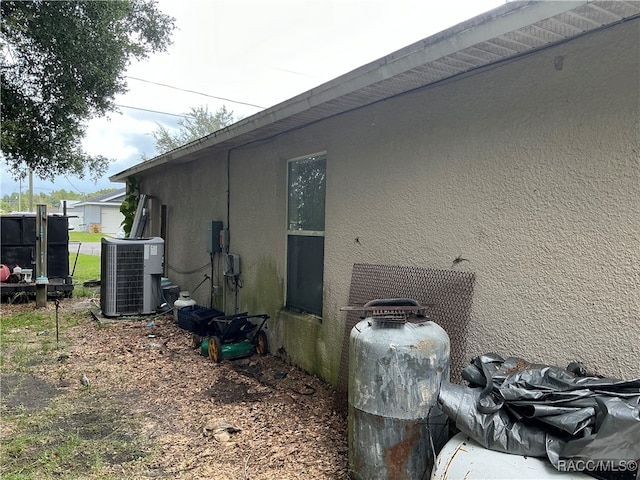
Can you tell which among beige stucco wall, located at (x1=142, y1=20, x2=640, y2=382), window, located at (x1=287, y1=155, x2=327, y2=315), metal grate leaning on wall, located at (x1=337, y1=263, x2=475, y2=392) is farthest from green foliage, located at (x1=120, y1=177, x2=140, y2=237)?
metal grate leaning on wall, located at (x1=337, y1=263, x2=475, y2=392)

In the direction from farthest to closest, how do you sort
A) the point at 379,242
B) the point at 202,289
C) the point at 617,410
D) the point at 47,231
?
the point at 47,231 → the point at 202,289 → the point at 379,242 → the point at 617,410

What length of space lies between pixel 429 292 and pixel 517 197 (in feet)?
3.21

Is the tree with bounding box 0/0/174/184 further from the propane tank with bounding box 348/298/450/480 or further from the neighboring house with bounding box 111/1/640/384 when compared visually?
the propane tank with bounding box 348/298/450/480

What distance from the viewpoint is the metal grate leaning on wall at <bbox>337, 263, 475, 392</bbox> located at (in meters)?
3.09

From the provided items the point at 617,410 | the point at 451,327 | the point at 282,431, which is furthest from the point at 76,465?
the point at 617,410

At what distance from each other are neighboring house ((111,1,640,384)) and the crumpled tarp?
0.54m

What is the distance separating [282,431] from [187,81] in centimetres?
1782

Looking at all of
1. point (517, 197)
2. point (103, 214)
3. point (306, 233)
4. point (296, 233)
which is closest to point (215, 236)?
point (296, 233)

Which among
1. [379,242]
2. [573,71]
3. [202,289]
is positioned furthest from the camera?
[202,289]

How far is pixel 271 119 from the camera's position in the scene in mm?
4582

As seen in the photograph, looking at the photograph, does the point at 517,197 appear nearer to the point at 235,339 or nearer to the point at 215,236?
the point at 235,339

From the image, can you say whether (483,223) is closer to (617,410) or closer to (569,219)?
(569,219)

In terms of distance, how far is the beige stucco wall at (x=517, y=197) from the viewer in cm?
234

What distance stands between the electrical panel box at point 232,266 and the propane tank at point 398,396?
4.11 m
